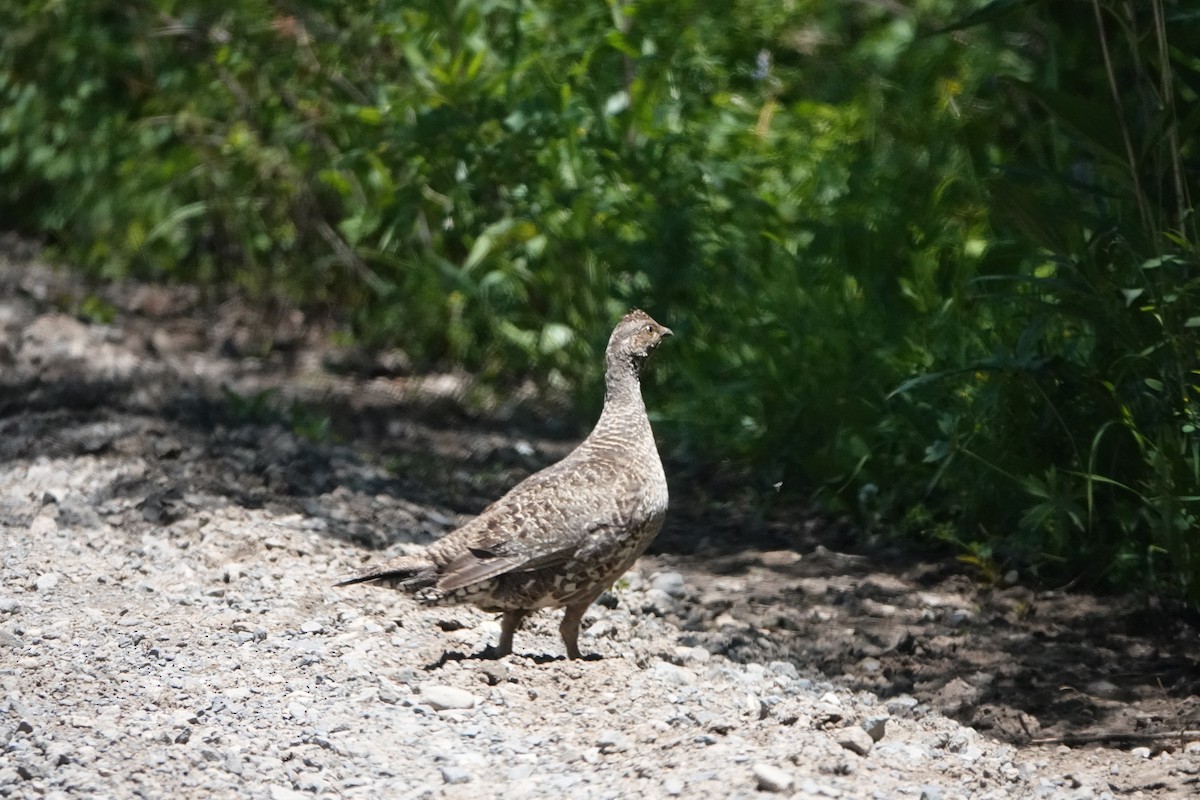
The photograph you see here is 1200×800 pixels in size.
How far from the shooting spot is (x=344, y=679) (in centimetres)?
453

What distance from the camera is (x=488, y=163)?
24.5 ft

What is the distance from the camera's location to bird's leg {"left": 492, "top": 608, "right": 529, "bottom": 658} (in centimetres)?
501

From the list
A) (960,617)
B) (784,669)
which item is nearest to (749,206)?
(960,617)

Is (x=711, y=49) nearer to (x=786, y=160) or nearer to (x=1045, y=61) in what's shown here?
(x=786, y=160)

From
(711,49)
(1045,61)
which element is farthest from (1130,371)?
(711,49)

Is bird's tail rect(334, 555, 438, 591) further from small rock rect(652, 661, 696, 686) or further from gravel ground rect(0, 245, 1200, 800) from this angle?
small rock rect(652, 661, 696, 686)

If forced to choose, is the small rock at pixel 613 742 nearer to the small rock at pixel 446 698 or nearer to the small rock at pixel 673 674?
the small rock at pixel 446 698

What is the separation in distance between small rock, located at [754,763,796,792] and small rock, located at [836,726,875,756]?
1.37 ft

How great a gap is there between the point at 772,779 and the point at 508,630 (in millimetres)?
1564

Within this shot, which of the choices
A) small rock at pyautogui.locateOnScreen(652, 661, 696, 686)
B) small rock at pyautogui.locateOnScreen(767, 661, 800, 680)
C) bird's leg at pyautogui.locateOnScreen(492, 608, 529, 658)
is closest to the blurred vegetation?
small rock at pyautogui.locateOnScreen(767, 661, 800, 680)

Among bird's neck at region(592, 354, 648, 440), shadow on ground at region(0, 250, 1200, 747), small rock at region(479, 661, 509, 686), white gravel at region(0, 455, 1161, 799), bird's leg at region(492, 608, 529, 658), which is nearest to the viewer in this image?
white gravel at region(0, 455, 1161, 799)

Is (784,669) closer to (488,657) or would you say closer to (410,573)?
(488,657)

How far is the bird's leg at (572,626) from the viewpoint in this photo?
5.01m

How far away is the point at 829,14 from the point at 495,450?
4.08m
